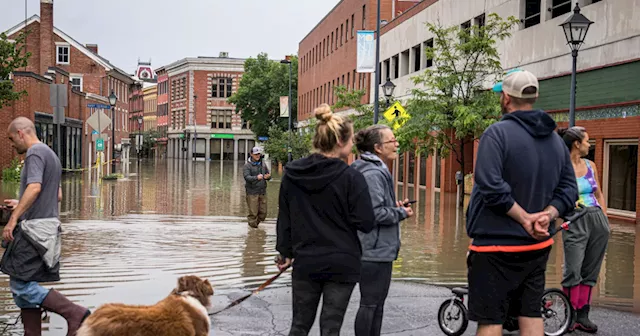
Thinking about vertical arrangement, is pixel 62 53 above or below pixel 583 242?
above

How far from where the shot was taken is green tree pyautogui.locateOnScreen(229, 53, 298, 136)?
288 feet

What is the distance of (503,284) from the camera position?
4.74 m

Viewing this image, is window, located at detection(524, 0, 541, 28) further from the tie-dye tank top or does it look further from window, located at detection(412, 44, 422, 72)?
the tie-dye tank top

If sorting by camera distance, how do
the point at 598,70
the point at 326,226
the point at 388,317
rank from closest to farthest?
the point at 326,226, the point at 388,317, the point at 598,70

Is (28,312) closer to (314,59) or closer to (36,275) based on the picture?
(36,275)

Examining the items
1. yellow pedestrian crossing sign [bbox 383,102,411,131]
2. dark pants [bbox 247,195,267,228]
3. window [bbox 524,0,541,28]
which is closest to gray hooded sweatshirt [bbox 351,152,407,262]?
dark pants [bbox 247,195,267,228]

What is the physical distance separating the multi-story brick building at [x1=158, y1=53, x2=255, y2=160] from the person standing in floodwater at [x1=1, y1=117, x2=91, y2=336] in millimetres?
109271

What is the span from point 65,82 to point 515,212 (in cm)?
4798

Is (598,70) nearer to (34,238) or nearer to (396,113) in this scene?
(396,113)

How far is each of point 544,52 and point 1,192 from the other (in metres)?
18.0

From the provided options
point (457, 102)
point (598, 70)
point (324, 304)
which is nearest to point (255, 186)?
point (457, 102)

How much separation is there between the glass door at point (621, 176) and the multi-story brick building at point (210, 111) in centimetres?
9523

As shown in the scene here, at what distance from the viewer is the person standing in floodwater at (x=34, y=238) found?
6332 mm

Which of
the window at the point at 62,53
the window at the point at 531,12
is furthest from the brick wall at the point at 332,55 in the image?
the window at the point at 62,53
